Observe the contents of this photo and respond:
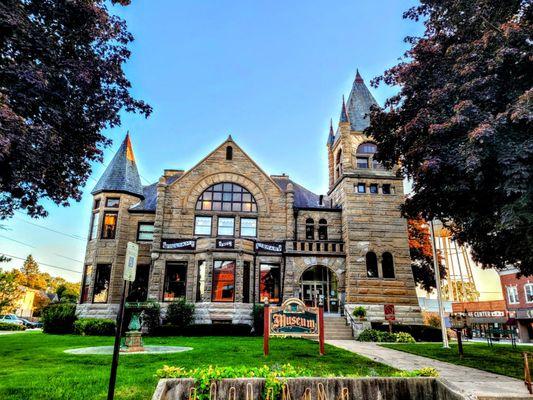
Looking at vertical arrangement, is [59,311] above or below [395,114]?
below

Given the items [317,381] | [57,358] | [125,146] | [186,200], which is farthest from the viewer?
[125,146]

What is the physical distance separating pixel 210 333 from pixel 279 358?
11.4 meters

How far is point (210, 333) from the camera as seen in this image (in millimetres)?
22188

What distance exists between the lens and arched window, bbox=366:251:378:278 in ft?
88.3

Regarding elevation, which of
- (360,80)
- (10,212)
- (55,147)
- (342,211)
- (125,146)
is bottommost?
(10,212)

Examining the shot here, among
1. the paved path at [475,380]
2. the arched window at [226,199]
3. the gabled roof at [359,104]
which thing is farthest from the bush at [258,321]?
the gabled roof at [359,104]

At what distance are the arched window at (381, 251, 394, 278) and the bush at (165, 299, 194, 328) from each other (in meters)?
14.1

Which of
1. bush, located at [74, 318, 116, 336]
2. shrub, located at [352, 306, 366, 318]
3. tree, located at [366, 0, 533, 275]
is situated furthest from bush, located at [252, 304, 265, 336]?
tree, located at [366, 0, 533, 275]

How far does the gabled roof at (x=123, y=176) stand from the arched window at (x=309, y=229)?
13.8 meters

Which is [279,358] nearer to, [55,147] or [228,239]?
[55,147]

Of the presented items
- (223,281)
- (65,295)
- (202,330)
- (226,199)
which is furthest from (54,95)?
(65,295)

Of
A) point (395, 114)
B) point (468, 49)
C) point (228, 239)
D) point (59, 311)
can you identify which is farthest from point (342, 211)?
point (59, 311)

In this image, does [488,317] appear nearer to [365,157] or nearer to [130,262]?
[365,157]

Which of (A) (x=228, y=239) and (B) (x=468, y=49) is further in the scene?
(A) (x=228, y=239)
